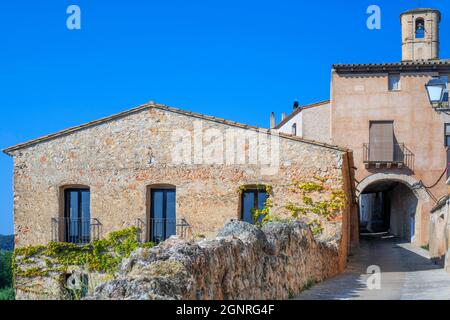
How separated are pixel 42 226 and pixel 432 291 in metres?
11.7

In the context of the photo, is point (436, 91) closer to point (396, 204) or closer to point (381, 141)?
point (381, 141)

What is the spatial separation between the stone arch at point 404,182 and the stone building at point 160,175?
38.9ft

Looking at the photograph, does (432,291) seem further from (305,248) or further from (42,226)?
(42,226)

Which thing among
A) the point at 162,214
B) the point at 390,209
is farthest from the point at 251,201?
the point at 390,209

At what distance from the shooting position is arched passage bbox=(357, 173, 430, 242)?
28.9 metres

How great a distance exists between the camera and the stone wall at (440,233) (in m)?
15.8

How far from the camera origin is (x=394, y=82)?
2984 centimetres

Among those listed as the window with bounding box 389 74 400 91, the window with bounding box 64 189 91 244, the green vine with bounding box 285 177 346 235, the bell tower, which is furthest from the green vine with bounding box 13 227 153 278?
the bell tower

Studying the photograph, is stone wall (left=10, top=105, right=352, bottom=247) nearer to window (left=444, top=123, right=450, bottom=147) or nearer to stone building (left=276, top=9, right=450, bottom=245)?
stone building (left=276, top=9, right=450, bottom=245)

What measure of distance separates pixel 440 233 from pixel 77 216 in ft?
36.7

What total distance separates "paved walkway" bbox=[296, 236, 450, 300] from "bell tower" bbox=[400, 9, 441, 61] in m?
15.5

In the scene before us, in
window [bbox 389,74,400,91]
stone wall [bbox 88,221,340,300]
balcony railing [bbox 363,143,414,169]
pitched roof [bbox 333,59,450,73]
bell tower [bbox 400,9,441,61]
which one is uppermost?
bell tower [bbox 400,9,441,61]

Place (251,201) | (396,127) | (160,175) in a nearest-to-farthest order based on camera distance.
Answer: (251,201) → (160,175) → (396,127)

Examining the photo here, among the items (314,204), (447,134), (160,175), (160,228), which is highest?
(447,134)
